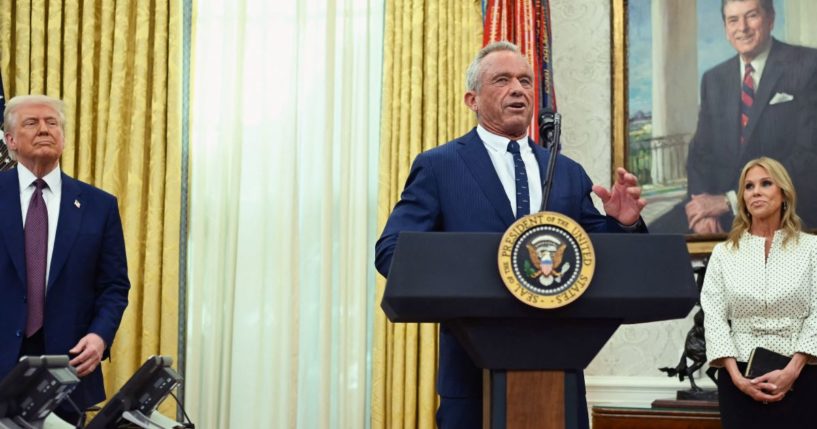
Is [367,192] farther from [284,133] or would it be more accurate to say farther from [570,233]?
[570,233]

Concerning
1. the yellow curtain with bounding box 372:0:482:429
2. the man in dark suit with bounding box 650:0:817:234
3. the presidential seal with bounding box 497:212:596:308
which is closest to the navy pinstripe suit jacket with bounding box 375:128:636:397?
the presidential seal with bounding box 497:212:596:308

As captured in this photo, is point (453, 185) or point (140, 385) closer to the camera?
point (453, 185)

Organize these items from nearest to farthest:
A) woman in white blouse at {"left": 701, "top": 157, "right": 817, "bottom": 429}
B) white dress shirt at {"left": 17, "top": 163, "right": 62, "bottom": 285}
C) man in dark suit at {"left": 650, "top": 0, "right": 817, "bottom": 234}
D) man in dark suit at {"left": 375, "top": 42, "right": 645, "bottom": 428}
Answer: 1. man in dark suit at {"left": 375, "top": 42, "right": 645, "bottom": 428}
2. white dress shirt at {"left": 17, "top": 163, "right": 62, "bottom": 285}
3. woman in white blouse at {"left": 701, "top": 157, "right": 817, "bottom": 429}
4. man in dark suit at {"left": 650, "top": 0, "right": 817, "bottom": 234}

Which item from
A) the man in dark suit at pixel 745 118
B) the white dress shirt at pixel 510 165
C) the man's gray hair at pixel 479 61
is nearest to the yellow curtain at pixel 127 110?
the man in dark suit at pixel 745 118

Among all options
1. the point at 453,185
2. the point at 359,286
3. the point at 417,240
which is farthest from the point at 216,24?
the point at 417,240

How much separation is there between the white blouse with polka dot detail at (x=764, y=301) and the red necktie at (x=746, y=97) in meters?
1.17

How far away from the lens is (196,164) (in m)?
5.57

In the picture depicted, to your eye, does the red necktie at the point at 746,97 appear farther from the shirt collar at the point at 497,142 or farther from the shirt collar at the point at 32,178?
the shirt collar at the point at 32,178

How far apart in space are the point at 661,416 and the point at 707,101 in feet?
5.36

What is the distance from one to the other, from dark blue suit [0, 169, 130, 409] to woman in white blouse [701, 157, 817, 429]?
225cm

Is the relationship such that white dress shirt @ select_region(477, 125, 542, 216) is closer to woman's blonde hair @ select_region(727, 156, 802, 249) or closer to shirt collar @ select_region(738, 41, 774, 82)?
woman's blonde hair @ select_region(727, 156, 802, 249)

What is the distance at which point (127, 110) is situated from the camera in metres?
5.62

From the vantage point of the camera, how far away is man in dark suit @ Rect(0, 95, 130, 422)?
10.9 ft

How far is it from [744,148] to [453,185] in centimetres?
314
